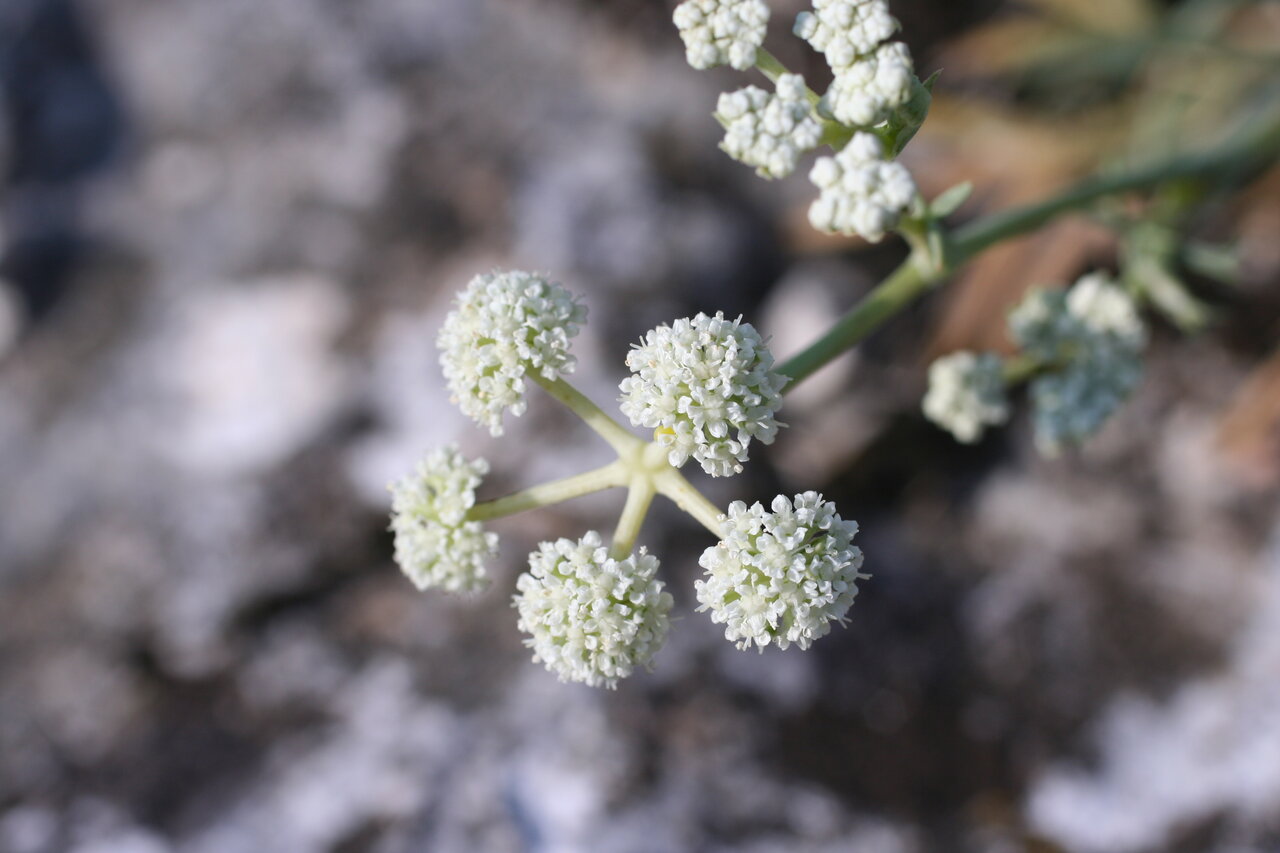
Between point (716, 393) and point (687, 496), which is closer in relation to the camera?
point (716, 393)

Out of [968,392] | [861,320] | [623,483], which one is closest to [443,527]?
[623,483]

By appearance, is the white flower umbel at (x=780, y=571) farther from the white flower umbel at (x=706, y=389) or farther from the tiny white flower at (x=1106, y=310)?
the tiny white flower at (x=1106, y=310)

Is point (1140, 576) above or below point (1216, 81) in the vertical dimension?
below

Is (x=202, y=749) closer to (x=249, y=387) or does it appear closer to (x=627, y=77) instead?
(x=249, y=387)

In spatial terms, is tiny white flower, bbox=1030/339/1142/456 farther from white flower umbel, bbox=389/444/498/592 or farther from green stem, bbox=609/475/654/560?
white flower umbel, bbox=389/444/498/592

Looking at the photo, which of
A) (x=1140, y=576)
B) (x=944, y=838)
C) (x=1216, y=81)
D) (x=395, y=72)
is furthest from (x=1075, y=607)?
(x=395, y=72)

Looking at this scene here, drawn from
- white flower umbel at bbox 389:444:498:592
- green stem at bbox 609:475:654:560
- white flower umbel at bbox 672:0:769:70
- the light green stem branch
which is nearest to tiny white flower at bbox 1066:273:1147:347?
the light green stem branch

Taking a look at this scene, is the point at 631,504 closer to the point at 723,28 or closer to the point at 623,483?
the point at 623,483
